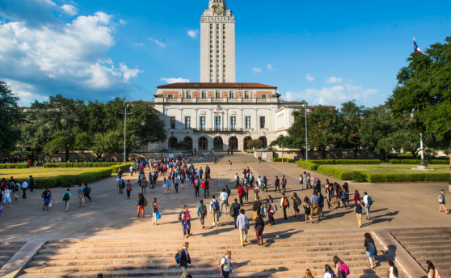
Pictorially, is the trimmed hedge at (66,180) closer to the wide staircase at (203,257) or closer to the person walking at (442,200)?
the wide staircase at (203,257)

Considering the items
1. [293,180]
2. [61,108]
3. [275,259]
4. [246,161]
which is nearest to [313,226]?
[275,259]

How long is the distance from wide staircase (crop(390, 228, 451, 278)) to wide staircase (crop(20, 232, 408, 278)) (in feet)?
4.77

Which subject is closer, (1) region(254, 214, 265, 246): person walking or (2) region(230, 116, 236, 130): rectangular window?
(1) region(254, 214, 265, 246): person walking

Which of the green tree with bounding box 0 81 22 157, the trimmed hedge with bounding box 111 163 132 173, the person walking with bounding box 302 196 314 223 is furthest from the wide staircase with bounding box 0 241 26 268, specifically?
the trimmed hedge with bounding box 111 163 132 173

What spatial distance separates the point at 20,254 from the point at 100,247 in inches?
112

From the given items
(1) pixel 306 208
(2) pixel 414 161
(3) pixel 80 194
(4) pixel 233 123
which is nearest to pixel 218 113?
(4) pixel 233 123

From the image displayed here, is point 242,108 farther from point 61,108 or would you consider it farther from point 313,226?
point 313,226

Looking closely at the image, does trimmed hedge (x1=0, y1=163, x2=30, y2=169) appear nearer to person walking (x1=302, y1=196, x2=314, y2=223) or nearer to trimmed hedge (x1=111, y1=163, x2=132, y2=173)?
trimmed hedge (x1=111, y1=163, x2=132, y2=173)

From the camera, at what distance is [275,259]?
893cm

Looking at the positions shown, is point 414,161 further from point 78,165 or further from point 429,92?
point 78,165

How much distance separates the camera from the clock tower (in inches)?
3169

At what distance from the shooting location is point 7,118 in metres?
20.5

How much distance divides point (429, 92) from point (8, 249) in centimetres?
2936

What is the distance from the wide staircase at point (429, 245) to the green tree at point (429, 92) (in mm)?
10007
